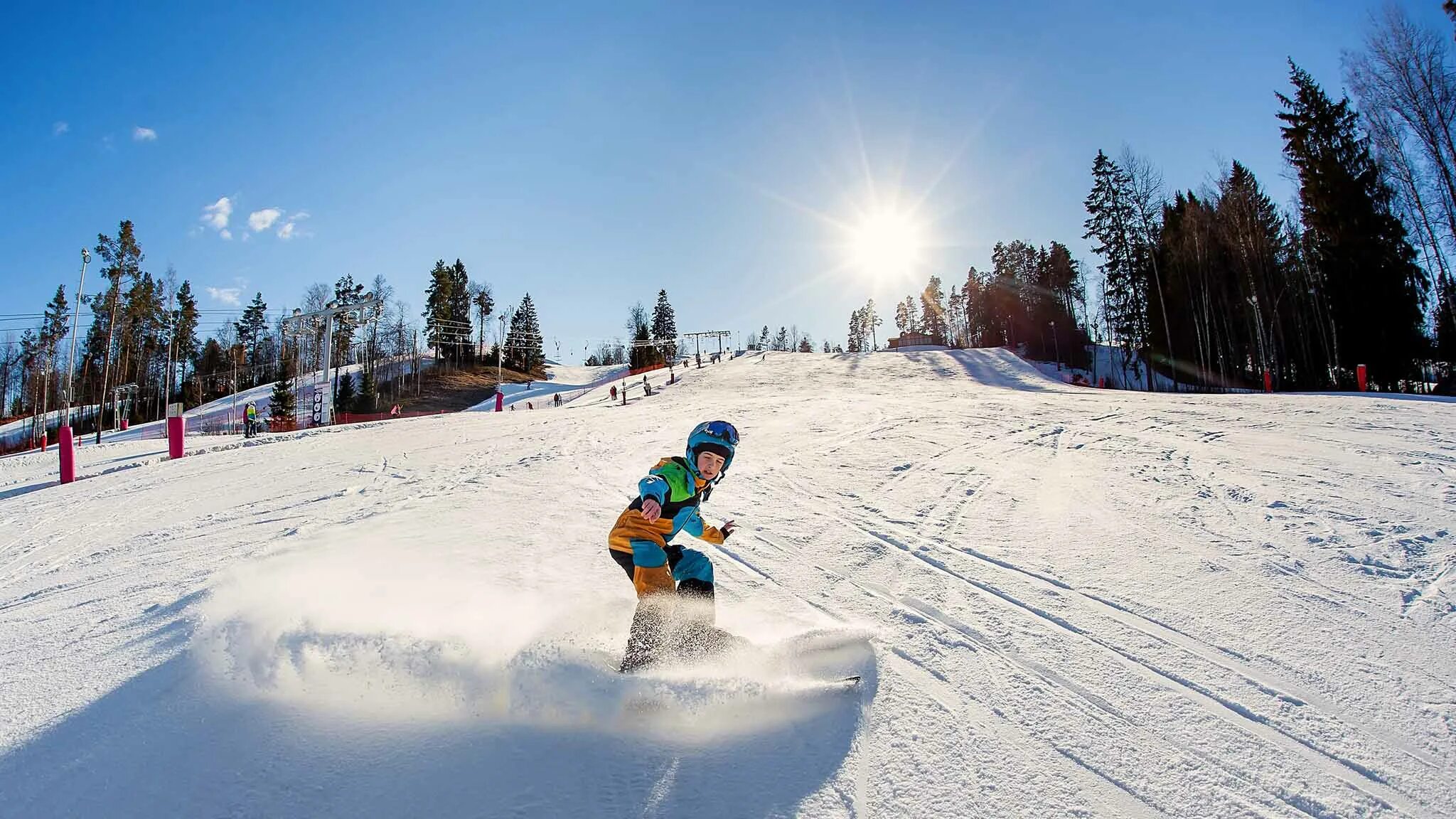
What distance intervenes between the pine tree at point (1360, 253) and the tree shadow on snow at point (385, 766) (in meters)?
36.9

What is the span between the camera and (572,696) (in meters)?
2.82

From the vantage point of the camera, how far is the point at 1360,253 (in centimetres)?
2547

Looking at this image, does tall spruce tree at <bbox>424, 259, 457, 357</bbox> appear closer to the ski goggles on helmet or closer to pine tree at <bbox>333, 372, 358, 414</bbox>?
pine tree at <bbox>333, 372, 358, 414</bbox>

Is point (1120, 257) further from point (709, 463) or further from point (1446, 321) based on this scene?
point (709, 463)

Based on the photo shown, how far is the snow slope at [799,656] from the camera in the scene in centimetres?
Result: 226

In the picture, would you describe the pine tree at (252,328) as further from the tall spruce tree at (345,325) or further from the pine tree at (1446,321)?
the pine tree at (1446,321)

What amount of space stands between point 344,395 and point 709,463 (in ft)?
191

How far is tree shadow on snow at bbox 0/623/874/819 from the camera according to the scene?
216 cm

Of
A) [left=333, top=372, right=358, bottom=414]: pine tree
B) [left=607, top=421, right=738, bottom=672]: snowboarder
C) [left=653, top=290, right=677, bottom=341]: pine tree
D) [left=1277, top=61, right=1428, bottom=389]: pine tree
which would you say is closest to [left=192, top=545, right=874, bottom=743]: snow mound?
[left=607, top=421, right=738, bottom=672]: snowboarder

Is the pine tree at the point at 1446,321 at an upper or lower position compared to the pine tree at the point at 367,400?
upper

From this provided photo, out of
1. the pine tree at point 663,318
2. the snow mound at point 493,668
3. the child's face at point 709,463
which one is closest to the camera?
the snow mound at point 493,668

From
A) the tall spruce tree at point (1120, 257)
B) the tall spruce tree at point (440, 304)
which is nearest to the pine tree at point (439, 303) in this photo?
the tall spruce tree at point (440, 304)

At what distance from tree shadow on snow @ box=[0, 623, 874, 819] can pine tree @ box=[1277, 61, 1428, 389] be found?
36.9m

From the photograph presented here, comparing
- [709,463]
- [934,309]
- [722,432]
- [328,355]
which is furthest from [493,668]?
[934,309]
